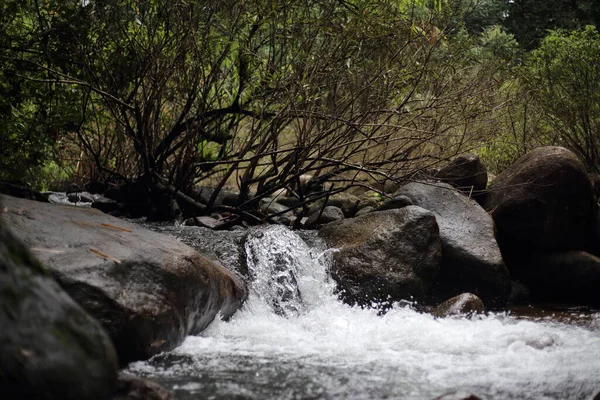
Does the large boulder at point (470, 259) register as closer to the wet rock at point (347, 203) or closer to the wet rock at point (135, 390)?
the wet rock at point (347, 203)

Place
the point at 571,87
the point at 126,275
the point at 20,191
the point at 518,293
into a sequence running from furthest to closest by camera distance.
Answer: the point at 571,87 → the point at 518,293 → the point at 20,191 → the point at 126,275

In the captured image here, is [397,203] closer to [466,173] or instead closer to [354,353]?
[466,173]

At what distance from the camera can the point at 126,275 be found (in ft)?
13.8

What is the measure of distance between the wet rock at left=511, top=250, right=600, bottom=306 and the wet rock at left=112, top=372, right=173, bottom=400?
18.1 feet

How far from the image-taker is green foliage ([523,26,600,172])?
961 centimetres

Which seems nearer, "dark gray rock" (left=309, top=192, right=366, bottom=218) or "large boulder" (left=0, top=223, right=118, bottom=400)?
"large boulder" (left=0, top=223, right=118, bottom=400)

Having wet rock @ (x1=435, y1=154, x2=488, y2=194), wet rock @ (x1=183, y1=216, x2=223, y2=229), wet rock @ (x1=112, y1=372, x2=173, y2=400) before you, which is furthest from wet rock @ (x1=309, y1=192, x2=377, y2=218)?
wet rock @ (x1=112, y1=372, x2=173, y2=400)

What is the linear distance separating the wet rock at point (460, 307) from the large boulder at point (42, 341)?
13.6 feet

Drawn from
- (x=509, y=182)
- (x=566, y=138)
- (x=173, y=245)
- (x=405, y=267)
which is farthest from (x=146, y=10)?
(x=566, y=138)

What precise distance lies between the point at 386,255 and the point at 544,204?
224cm

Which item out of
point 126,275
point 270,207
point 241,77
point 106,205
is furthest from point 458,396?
point 106,205

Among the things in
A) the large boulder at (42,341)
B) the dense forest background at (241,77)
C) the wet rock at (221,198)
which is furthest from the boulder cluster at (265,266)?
the dense forest background at (241,77)

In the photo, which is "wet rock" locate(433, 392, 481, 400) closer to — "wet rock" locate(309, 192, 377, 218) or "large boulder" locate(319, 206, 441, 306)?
"large boulder" locate(319, 206, 441, 306)

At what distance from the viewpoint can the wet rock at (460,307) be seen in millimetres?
5906
